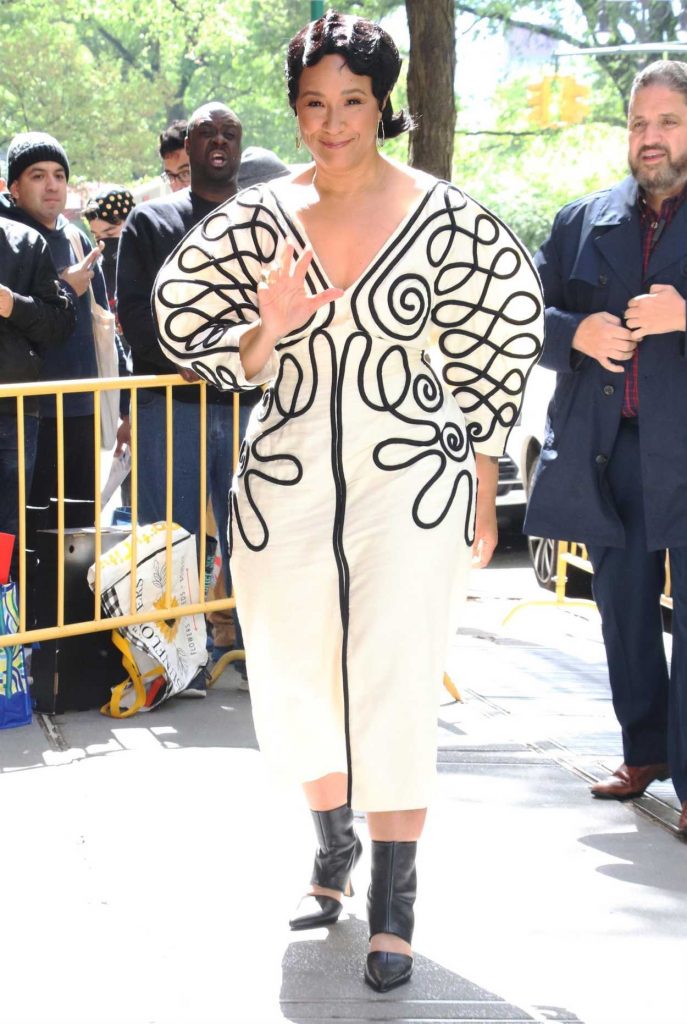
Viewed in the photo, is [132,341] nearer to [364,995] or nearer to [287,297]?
[287,297]

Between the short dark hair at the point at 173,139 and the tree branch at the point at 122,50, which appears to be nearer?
the short dark hair at the point at 173,139

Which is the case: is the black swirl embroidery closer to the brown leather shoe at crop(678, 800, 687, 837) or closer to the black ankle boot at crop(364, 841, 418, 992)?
the black ankle boot at crop(364, 841, 418, 992)

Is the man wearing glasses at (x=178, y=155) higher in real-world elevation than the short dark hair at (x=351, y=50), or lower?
higher

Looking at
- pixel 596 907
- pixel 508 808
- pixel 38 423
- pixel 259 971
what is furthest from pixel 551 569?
pixel 259 971

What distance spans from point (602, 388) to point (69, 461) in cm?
303

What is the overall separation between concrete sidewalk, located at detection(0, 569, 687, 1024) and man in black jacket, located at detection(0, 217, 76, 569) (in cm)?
111

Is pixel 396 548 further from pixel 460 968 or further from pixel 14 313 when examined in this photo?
pixel 14 313

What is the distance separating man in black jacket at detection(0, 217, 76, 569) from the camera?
6.24m

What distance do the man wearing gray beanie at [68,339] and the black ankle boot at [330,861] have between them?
304cm

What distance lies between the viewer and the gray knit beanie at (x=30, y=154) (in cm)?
700

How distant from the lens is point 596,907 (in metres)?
4.11


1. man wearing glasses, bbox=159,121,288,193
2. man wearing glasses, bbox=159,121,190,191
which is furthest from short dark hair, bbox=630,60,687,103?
man wearing glasses, bbox=159,121,190,191

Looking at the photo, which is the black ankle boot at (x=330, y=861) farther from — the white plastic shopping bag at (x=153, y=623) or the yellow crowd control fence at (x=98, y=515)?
the yellow crowd control fence at (x=98, y=515)

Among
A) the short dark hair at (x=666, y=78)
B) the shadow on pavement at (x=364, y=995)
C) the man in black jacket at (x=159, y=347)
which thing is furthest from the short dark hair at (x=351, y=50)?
the man in black jacket at (x=159, y=347)
